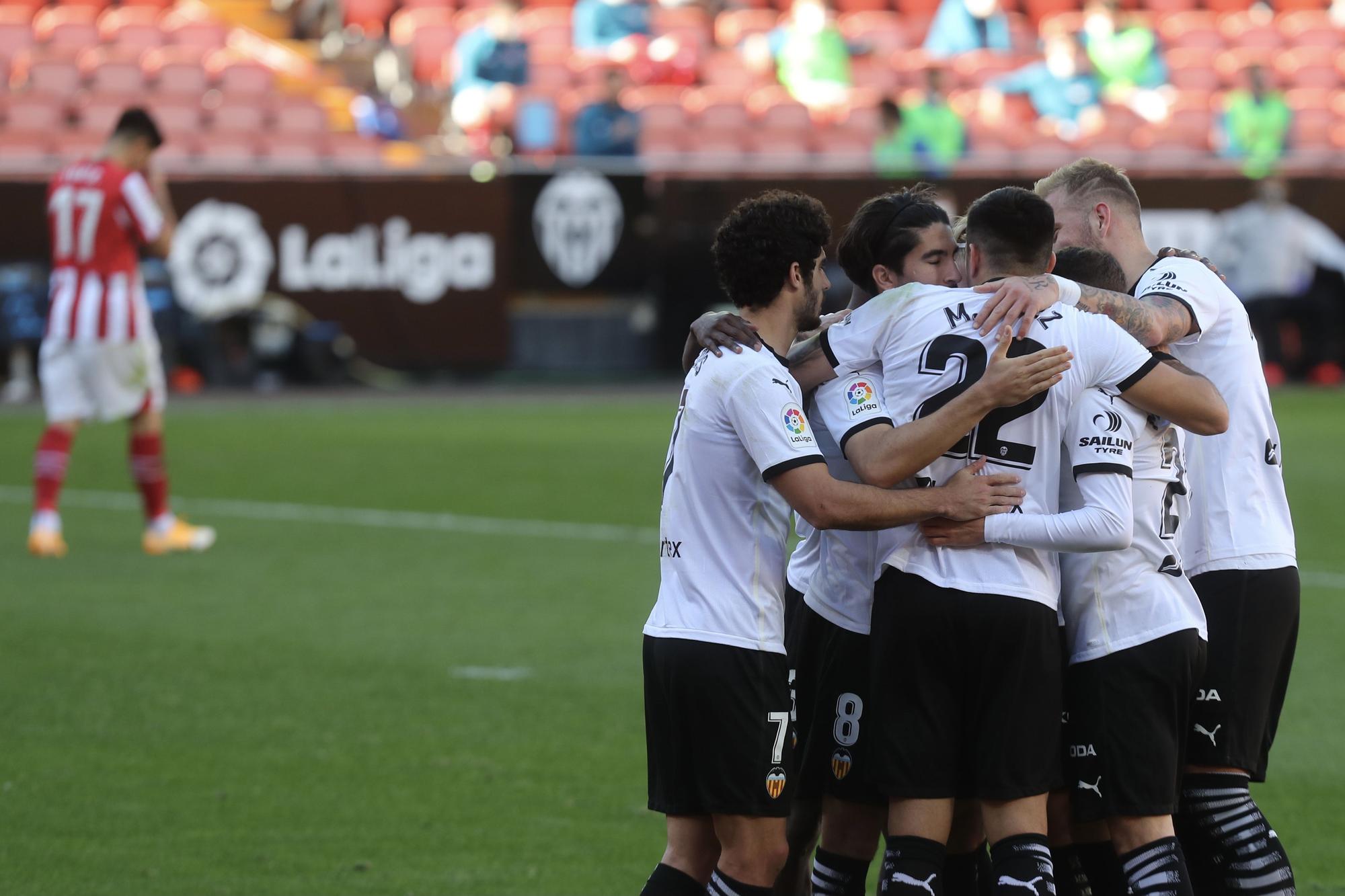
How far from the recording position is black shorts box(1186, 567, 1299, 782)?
4.36m

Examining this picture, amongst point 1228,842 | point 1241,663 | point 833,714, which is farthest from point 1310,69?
point 833,714

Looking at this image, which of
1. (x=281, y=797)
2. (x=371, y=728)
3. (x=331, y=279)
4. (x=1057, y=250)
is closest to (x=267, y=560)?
(x=371, y=728)

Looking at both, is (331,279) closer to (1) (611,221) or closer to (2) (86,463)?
(1) (611,221)

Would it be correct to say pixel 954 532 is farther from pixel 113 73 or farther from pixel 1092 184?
pixel 113 73

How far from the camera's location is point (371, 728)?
6602mm

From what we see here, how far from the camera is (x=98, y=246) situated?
34.2ft

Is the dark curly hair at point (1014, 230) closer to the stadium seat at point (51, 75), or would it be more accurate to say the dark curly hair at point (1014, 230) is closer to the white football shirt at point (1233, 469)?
the white football shirt at point (1233, 469)

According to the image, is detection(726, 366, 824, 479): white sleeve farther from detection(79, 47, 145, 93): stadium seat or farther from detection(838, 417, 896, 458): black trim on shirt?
detection(79, 47, 145, 93): stadium seat

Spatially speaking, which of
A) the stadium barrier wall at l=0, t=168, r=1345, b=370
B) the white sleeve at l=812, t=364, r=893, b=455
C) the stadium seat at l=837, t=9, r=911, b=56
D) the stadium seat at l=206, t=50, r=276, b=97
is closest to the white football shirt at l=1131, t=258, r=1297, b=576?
the white sleeve at l=812, t=364, r=893, b=455

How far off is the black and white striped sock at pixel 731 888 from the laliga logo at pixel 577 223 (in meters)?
15.6

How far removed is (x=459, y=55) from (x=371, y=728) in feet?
55.0

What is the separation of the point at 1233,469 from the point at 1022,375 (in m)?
0.99

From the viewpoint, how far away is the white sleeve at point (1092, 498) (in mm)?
3822

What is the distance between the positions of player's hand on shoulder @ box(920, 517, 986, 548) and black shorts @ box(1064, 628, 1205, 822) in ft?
1.37
